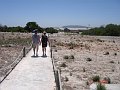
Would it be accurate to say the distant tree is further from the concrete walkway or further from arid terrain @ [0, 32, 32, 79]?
the concrete walkway

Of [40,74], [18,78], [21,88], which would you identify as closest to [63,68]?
[40,74]

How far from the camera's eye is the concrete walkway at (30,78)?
11392 mm

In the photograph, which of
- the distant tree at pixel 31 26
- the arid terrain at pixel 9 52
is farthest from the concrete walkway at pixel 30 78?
the distant tree at pixel 31 26

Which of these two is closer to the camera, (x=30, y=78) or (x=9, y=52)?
(x=30, y=78)

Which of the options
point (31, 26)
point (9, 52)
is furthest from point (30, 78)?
point (31, 26)

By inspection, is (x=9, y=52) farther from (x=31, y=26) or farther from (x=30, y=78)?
(x=31, y=26)

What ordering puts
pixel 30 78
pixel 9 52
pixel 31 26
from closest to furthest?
pixel 30 78, pixel 9 52, pixel 31 26

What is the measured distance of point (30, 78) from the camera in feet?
42.5

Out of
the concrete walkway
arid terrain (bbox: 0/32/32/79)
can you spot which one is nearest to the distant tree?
arid terrain (bbox: 0/32/32/79)

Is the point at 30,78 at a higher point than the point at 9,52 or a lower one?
higher

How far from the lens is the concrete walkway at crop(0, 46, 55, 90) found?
11.4 metres

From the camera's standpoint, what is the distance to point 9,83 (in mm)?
11891

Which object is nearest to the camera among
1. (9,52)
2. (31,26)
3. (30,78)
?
(30,78)

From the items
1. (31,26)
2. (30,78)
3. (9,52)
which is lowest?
(9,52)
